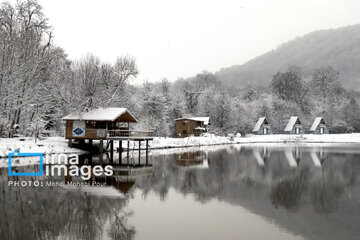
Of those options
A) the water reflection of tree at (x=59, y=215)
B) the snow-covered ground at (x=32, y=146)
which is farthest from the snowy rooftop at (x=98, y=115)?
the water reflection of tree at (x=59, y=215)

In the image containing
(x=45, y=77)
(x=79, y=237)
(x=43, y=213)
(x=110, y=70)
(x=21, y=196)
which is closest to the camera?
(x=79, y=237)

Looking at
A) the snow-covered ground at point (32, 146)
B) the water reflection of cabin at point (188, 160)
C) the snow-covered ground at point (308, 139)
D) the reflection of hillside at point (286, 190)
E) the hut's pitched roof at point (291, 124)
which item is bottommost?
the reflection of hillside at point (286, 190)

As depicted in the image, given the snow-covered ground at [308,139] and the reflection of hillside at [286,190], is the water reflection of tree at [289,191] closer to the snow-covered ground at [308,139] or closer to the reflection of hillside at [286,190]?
the reflection of hillside at [286,190]

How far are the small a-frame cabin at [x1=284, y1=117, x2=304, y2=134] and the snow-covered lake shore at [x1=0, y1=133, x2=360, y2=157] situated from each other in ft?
25.3

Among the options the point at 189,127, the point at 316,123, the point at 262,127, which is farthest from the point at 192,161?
the point at 316,123

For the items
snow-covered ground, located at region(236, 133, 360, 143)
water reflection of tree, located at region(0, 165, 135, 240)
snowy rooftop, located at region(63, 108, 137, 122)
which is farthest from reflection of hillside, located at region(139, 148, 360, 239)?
snow-covered ground, located at region(236, 133, 360, 143)

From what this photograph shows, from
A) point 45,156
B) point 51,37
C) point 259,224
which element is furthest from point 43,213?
point 51,37

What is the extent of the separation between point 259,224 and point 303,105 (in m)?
95.7

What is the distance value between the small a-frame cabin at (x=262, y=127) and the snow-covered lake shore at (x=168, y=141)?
7.78 meters

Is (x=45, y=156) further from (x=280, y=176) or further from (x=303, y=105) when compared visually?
(x=303, y=105)

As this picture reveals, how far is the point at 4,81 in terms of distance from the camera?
31.4m

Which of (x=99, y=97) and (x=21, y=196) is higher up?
(x=99, y=97)

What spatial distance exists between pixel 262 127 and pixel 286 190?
6963 cm

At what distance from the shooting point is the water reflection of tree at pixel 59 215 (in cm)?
1075
